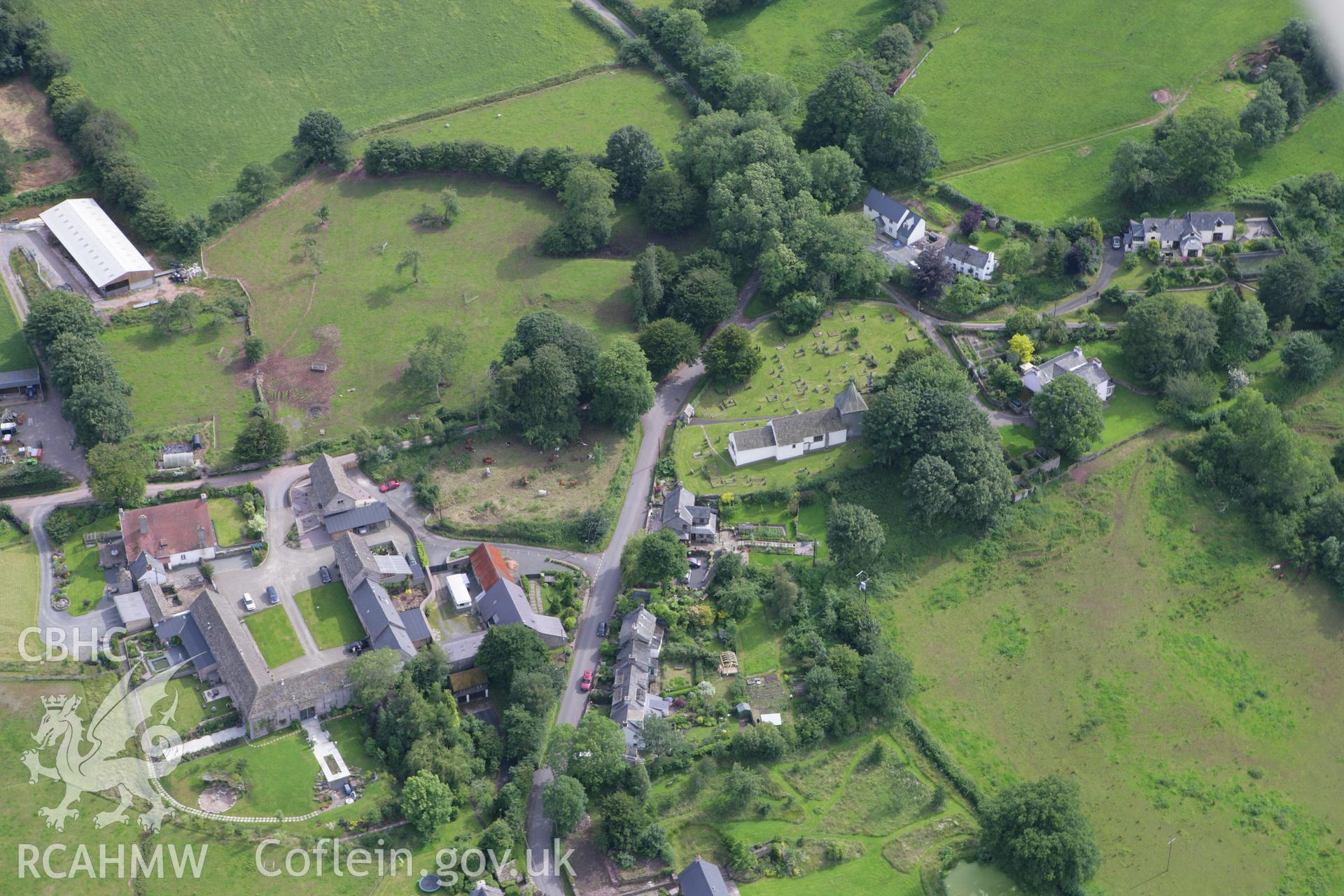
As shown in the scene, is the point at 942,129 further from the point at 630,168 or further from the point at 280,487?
the point at 280,487

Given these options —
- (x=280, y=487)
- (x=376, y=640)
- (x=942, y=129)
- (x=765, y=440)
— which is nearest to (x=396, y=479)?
(x=280, y=487)

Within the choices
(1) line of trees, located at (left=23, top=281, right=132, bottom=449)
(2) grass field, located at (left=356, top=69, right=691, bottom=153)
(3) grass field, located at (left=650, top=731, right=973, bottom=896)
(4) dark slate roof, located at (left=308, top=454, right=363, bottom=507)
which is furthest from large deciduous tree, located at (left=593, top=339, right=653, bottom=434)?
(1) line of trees, located at (left=23, top=281, right=132, bottom=449)

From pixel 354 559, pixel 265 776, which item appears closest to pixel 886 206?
pixel 354 559

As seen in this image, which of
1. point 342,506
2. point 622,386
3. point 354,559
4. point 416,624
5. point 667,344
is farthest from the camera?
point 667,344

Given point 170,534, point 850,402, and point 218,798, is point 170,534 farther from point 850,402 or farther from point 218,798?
point 850,402

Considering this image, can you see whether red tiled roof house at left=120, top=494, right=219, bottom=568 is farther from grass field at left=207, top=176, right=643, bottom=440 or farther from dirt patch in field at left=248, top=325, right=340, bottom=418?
dirt patch in field at left=248, top=325, right=340, bottom=418

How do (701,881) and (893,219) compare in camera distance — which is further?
(893,219)

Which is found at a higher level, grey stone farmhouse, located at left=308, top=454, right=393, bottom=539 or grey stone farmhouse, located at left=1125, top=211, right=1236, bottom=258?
grey stone farmhouse, located at left=1125, top=211, right=1236, bottom=258
